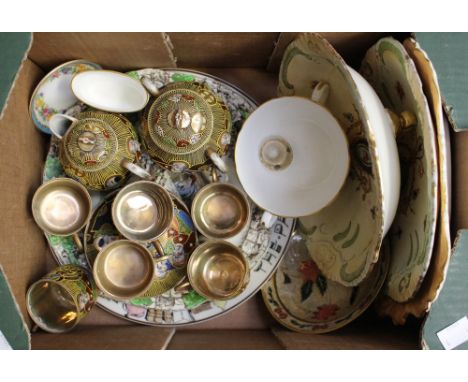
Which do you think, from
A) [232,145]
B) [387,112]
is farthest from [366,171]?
[232,145]

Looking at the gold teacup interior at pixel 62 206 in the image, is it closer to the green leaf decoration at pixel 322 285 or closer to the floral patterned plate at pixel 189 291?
the floral patterned plate at pixel 189 291

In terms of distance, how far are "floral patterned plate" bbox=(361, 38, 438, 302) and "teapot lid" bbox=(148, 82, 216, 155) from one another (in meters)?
0.35

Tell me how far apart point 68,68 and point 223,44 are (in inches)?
14.1

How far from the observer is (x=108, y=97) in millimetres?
953

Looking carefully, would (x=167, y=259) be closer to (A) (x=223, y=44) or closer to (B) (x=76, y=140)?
(B) (x=76, y=140)

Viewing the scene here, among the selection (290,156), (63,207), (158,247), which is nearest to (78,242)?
(63,207)

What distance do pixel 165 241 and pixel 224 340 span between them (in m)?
0.26

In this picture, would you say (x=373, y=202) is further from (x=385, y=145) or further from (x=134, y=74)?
(x=134, y=74)

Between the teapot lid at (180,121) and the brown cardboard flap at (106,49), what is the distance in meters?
0.12

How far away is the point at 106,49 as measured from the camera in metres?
0.92

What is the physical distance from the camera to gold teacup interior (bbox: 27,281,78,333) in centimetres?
89

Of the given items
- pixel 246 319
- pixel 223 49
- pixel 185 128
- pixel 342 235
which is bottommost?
pixel 246 319

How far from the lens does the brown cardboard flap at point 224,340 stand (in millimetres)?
862

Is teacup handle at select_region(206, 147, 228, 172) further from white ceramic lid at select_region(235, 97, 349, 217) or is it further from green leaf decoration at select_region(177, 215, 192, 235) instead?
green leaf decoration at select_region(177, 215, 192, 235)
